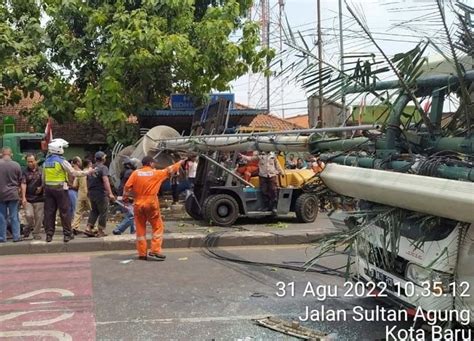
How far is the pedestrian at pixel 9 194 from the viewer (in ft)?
31.1

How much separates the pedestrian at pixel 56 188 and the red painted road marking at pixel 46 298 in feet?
2.15

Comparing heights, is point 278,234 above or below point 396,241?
below

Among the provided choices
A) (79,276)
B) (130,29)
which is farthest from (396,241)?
(130,29)

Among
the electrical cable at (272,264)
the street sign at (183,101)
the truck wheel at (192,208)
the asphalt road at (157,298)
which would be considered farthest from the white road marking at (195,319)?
the street sign at (183,101)

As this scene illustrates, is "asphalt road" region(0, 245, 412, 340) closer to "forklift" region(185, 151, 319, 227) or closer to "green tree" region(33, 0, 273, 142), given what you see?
"forklift" region(185, 151, 319, 227)

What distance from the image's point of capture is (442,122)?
4652 millimetres

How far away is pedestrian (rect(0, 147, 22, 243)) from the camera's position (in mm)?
9469

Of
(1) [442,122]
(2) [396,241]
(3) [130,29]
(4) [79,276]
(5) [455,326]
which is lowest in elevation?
(4) [79,276]

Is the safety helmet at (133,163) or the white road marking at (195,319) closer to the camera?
the white road marking at (195,319)

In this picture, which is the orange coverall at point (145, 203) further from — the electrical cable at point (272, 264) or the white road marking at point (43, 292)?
the white road marking at point (43, 292)

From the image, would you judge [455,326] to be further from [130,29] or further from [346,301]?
[130,29]

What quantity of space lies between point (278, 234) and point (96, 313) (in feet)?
15.9

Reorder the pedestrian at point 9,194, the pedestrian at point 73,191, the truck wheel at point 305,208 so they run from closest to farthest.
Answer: the pedestrian at point 9,194 < the pedestrian at point 73,191 < the truck wheel at point 305,208

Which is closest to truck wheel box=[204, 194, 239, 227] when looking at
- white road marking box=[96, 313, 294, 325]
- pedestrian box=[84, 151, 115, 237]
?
Answer: pedestrian box=[84, 151, 115, 237]
